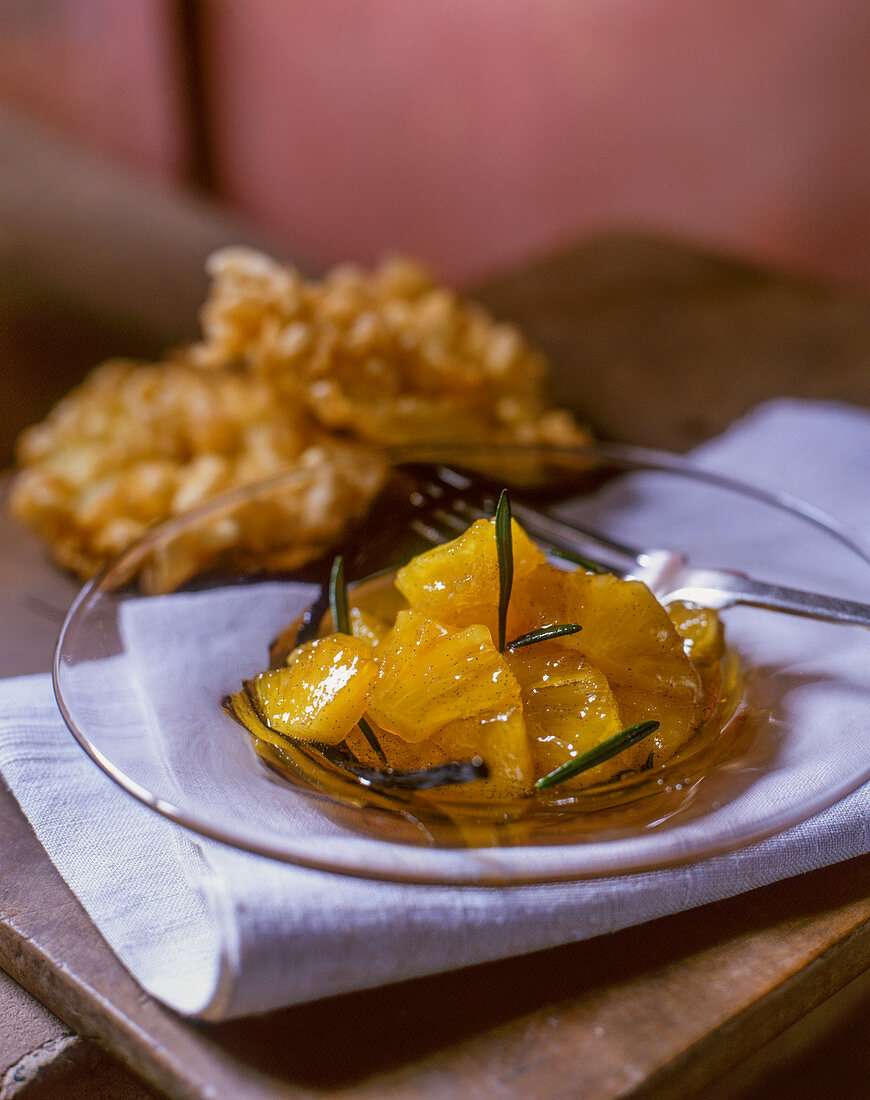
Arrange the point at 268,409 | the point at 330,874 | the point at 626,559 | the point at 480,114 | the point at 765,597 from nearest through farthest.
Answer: the point at 330,874 < the point at 765,597 < the point at 626,559 < the point at 268,409 < the point at 480,114

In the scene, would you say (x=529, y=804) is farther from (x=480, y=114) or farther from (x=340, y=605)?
(x=480, y=114)

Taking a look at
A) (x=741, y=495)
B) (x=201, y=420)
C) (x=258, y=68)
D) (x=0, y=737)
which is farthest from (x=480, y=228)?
(x=0, y=737)

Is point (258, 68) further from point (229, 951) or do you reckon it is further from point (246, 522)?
point (229, 951)

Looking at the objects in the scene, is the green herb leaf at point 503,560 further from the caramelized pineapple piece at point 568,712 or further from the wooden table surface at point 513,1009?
the wooden table surface at point 513,1009

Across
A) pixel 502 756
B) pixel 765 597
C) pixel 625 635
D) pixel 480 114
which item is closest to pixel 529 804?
pixel 502 756

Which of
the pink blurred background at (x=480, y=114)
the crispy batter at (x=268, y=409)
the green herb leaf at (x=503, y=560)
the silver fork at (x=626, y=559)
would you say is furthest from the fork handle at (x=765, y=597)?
the pink blurred background at (x=480, y=114)

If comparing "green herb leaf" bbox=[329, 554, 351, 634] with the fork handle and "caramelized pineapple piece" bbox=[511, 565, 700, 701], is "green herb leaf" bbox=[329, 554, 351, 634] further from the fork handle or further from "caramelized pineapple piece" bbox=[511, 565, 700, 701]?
the fork handle
